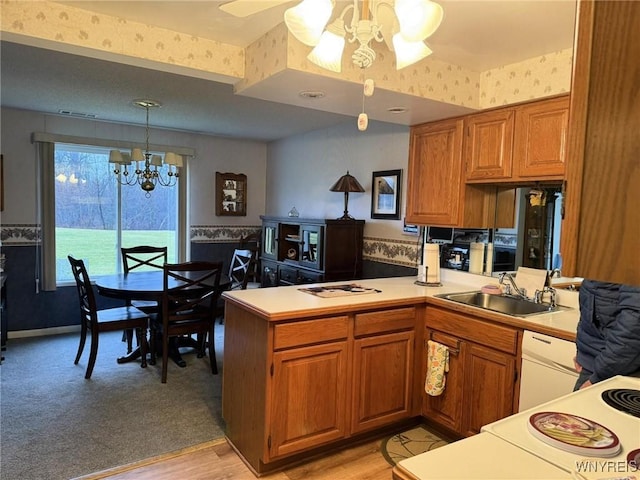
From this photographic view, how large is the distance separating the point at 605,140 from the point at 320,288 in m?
2.33

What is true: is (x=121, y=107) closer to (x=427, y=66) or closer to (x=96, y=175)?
(x=96, y=175)

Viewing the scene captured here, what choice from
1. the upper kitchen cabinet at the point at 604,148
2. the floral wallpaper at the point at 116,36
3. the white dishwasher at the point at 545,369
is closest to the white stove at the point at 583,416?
the upper kitchen cabinet at the point at 604,148

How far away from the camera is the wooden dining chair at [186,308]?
3.41 metres

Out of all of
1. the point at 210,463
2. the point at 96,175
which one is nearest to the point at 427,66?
the point at 210,463

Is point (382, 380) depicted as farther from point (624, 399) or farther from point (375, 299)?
point (624, 399)

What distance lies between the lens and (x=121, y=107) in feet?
13.6

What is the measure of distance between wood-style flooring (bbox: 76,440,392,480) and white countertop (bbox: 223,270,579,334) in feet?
2.90

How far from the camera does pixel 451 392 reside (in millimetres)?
2633

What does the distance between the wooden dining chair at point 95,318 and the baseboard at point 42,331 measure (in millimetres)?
1155

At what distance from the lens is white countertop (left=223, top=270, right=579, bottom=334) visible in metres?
2.21

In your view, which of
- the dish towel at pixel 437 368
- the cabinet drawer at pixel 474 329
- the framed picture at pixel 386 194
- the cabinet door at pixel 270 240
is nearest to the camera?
the cabinet drawer at pixel 474 329

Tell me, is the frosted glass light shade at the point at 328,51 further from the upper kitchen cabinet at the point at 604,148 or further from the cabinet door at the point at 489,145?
the cabinet door at the point at 489,145

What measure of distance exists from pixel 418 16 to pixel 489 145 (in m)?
1.79

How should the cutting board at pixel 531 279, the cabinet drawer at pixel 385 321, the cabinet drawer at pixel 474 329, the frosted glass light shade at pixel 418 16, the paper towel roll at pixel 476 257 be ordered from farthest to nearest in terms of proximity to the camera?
the paper towel roll at pixel 476 257 < the cutting board at pixel 531 279 < the cabinet drawer at pixel 385 321 < the cabinet drawer at pixel 474 329 < the frosted glass light shade at pixel 418 16
